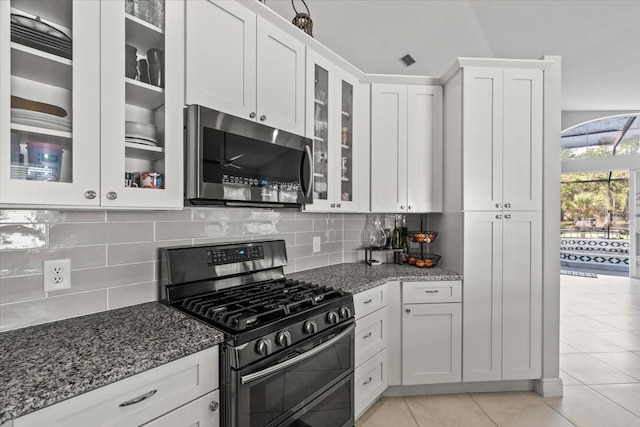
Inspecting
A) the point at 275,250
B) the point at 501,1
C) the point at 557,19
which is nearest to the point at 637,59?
the point at 557,19

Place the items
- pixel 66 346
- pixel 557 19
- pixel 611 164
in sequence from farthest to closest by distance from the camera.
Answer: pixel 611 164, pixel 557 19, pixel 66 346

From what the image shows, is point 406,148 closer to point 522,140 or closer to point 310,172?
point 522,140

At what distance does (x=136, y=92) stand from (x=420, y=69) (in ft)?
10.0

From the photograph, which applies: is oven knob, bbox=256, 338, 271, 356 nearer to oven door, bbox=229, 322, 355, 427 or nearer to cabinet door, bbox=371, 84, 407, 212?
oven door, bbox=229, 322, 355, 427

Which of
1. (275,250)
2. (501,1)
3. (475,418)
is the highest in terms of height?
(501,1)

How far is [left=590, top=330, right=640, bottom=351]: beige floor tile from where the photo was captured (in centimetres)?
336

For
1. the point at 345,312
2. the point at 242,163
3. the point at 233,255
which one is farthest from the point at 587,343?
the point at 242,163

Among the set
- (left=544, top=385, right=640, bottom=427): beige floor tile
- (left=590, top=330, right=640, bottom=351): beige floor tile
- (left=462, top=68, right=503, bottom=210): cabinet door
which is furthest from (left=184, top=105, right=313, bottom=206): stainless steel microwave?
(left=590, top=330, right=640, bottom=351): beige floor tile

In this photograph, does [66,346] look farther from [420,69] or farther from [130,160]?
[420,69]

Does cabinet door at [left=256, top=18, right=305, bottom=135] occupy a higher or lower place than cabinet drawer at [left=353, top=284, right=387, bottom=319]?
higher

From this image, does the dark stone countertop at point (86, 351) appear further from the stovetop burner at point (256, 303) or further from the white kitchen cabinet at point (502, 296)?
the white kitchen cabinet at point (502, 296)

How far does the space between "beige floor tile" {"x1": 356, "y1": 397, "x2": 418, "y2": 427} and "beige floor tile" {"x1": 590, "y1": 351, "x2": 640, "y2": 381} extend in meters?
2.07

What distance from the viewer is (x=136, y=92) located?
1.35 m

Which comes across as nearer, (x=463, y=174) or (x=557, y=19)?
(x=463, y=174)
